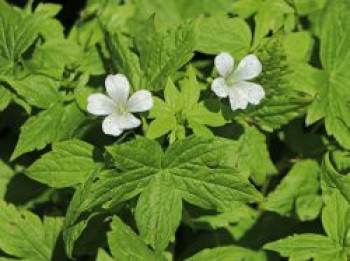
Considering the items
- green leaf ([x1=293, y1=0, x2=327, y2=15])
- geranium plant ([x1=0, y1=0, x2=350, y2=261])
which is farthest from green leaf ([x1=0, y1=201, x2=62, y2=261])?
green leaf ([x1=293, y1=0, x2=327, y2=15])

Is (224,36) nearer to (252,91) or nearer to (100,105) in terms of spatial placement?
(252,91)

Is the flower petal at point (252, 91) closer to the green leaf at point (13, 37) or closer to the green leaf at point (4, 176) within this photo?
the green leaf at point (13, 37)

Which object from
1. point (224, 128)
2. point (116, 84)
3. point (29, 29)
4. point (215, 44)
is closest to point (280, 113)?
point (224, 128)

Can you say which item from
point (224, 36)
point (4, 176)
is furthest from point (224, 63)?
point (4, 176)

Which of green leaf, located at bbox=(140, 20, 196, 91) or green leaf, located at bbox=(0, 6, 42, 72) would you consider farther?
green leaf, located at bbox=(0, 6, 42, 72)

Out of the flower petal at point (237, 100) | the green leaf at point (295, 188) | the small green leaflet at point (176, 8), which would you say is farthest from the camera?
the small green leaflet at point (176, 8)

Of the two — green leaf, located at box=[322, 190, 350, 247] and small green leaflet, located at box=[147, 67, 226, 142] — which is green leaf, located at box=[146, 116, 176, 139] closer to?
small green leaflet, located at box=[147, 67, 226, 142]

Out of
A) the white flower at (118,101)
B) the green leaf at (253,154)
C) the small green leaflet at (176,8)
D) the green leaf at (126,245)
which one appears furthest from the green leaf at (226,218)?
the small green leaflet at (176,8)
